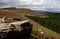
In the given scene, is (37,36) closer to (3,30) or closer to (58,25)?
(3,30)

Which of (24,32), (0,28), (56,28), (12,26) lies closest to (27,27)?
(24,32)

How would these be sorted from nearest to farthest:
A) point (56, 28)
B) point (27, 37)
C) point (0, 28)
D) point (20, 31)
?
point (0, 28) → point (20, 31) → point (27, 37) → point (56, 28)

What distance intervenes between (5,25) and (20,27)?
188 cm

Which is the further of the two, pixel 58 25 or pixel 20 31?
pixel 58 25

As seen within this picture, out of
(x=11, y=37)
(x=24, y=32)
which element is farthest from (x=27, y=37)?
(x=11, y=37)

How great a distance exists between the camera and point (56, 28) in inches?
2179

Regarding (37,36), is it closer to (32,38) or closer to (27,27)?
(32,38)

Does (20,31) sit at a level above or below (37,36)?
above

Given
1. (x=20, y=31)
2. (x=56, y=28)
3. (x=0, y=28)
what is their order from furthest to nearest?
(x=56, y=28), (x=20, y=31), (x=0, y=28)

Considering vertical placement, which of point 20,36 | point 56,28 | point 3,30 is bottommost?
point 56,28

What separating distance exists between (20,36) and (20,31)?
2.49ft

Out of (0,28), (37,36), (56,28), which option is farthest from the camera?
(56,28)

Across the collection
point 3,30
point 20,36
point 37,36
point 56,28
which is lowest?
point 56,28

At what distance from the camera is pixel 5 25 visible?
74.0 ft
